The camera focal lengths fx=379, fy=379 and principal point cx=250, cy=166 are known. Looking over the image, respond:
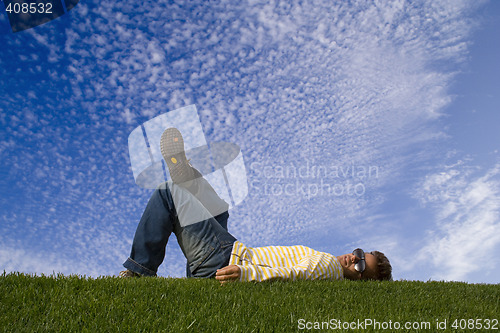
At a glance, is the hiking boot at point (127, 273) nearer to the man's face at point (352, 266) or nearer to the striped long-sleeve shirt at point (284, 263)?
the striped long-sleeve shirt at point (284, 263)

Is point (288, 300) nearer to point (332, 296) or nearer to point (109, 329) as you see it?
point (332, 296)

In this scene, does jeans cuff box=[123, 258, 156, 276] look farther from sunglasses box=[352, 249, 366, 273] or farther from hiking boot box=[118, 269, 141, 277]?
sunglasses box=[352, 249, 366, 273]

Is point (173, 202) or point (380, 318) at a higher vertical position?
point (173, 202)

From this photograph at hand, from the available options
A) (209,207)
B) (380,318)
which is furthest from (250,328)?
(209,207)

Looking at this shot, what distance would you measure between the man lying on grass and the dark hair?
0.09m

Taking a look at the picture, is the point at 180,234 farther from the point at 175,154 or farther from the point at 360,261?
the point at 360,261

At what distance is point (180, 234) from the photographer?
4102 mm

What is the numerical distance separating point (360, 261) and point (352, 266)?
0.12m

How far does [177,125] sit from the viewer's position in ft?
15.5

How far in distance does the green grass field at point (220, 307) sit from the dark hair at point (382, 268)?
36.6 inches

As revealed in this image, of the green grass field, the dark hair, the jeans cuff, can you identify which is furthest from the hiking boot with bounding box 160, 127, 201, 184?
the dark hair

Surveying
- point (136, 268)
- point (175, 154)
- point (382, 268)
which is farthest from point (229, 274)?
point (382, 268)

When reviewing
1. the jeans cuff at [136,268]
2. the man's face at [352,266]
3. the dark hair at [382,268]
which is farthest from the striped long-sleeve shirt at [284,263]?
the jeans cuff at [136,268]

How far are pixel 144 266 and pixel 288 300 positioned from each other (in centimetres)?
182
